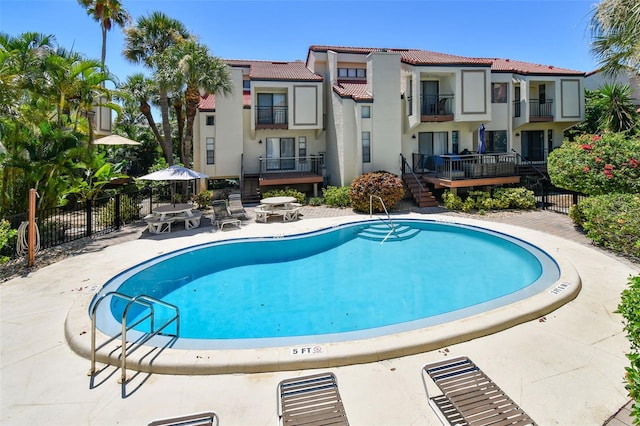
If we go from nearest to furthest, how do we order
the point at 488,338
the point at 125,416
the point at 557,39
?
the point at 125,416, the point at 488,338, the point at 557,39

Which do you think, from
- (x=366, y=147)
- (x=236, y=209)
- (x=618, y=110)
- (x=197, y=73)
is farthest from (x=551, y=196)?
(x=197, y=73)

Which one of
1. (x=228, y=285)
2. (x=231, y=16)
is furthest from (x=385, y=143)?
(x=228, y=285)

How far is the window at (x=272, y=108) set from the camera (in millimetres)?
22391

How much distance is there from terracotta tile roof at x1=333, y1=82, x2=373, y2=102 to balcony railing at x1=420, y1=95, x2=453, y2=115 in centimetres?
390

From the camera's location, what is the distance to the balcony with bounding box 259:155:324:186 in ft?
68.0

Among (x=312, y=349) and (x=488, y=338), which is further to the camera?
(x=488, y=338)

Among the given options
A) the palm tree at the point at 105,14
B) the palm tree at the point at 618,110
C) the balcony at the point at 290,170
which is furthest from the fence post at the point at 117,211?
the palm tree at the point at 618,110

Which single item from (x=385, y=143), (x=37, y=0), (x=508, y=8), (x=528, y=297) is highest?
(x=508, y=8)

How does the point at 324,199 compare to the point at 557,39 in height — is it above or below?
below

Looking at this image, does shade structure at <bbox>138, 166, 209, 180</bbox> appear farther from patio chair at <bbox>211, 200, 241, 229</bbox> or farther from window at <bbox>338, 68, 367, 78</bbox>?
window at <bbox>338, 68, 367, 78</bbox>

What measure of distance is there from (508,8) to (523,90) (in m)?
9.43

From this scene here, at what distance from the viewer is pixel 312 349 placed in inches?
212

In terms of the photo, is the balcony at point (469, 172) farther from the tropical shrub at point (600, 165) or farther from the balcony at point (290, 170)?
the balcony at point (290, 170)

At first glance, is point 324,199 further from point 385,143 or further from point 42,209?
point 42,209
